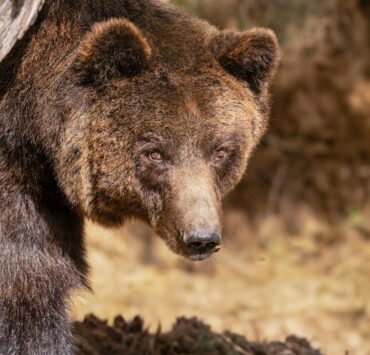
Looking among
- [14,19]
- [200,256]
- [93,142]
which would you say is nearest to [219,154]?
[200,256]

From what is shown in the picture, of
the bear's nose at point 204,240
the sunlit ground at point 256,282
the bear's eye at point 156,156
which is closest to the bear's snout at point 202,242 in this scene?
the bear's nose at point 204,240

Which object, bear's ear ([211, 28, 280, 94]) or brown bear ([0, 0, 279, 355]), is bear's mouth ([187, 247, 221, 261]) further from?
bear's ear ([211, 28, 280, 94])

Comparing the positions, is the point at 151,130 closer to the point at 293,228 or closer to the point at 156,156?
the point at 156,156

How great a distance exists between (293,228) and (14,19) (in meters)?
10.2

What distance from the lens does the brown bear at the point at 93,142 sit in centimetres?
518

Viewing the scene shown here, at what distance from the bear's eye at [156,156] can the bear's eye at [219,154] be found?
375mm

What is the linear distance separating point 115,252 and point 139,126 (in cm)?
795

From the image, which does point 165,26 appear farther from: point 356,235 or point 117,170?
point 356,235

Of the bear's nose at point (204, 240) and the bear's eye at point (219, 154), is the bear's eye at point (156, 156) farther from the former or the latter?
the bear's nose at point (204, 240)

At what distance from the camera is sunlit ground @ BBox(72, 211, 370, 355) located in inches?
441

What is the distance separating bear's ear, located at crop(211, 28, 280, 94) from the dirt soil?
8.13ft

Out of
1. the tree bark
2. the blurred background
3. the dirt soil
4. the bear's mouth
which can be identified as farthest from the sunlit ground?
the tree bark

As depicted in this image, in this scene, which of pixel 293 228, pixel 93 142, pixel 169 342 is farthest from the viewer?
pixel 293 228

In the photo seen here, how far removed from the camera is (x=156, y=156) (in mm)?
5277
